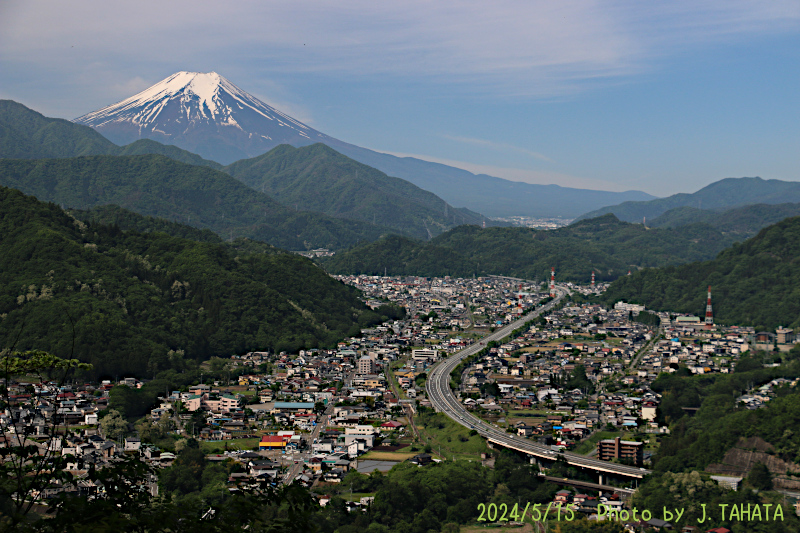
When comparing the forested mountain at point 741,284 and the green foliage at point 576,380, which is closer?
the green foliage at point 576,380

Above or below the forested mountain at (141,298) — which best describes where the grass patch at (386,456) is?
below

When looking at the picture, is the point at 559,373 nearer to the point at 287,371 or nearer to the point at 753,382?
the point at 753,382

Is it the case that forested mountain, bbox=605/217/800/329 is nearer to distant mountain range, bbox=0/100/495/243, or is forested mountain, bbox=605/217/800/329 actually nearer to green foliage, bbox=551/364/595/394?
green foliage, bbox=551/364/595/394

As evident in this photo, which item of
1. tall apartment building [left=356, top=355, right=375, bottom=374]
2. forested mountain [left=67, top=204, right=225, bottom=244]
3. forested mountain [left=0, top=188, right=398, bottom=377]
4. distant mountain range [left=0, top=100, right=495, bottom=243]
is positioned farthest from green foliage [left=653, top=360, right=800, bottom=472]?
distant mountain range [left=0, top=100, right=495, bottom=243]

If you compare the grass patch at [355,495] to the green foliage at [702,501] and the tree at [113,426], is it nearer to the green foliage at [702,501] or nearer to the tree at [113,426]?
the green foliage at [702,501]

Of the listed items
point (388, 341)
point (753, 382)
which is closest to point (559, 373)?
point (753, 382)

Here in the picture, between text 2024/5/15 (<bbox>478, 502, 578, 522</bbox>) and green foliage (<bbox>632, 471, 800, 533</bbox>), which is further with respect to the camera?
text 2024/5/15 (<bbox>478, 502, 578, 522</bbox>)

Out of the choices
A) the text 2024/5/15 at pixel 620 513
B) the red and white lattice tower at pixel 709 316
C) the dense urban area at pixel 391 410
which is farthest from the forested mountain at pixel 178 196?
the text 2024/5/15 at pixel 620 513
